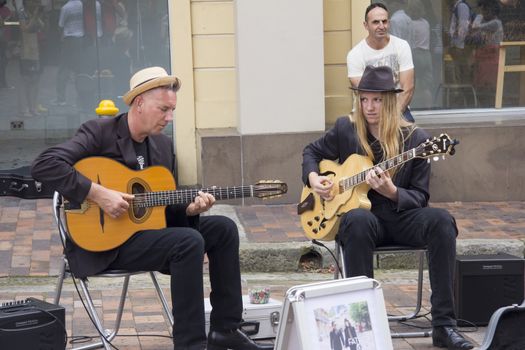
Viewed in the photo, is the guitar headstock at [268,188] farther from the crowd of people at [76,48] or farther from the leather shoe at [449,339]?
the crowd of people at [76,48]

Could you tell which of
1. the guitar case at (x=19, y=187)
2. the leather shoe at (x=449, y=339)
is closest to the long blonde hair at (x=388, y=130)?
the leather shoe at (x=449, y=339)

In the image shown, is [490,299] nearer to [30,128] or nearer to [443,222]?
[443,222]

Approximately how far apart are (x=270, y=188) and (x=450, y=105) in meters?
4.94

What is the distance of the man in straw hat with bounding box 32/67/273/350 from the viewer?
4773 millimetres

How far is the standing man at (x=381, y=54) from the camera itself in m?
7.71

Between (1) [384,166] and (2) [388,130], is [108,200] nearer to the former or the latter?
(1) [384,166]

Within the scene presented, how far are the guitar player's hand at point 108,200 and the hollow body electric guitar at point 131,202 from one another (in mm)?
45

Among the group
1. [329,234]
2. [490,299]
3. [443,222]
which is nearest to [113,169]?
[329,234]

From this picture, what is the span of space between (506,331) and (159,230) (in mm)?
1631

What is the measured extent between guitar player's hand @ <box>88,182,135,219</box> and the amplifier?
499 millimetres

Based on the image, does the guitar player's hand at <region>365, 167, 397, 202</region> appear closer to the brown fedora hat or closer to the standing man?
the brown fedora hat

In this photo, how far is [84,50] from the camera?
9.46 m

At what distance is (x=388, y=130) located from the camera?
5.30 meters

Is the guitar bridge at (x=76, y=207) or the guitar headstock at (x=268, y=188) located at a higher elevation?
the guitar headstock at (x=268, y=188)
